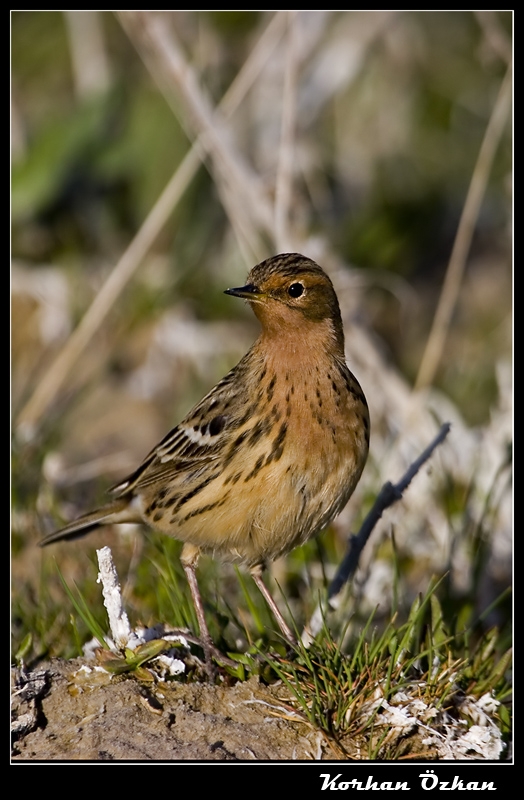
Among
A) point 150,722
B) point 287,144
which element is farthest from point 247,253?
point 150,722

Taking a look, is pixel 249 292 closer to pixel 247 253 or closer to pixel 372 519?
pixel 372 519

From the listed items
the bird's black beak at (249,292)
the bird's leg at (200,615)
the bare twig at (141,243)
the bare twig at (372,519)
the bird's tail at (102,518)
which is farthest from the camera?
the bare twig at (141,243)

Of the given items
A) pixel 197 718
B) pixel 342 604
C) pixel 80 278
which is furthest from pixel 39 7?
pixel 197 718

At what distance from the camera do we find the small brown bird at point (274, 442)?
5.46 m

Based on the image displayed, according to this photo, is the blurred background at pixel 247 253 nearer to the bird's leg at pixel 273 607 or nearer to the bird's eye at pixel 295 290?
the bird's leg at pixel 273 607

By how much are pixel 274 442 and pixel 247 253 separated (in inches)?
141

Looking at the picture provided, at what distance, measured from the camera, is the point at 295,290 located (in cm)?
575

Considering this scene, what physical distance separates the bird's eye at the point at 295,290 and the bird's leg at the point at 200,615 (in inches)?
59.8

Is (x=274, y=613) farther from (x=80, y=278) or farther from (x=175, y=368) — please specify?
(x=80, y=278)

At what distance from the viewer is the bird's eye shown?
5730mm

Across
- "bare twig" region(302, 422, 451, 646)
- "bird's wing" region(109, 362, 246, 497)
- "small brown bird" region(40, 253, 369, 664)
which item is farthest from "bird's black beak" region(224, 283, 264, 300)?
"bare twig" region(302, 422, 451, 646)

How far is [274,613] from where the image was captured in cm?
577

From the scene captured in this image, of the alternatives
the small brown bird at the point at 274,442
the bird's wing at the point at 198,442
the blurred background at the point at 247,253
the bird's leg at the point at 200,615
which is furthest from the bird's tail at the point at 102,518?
the bird's leg at the point at 200,615

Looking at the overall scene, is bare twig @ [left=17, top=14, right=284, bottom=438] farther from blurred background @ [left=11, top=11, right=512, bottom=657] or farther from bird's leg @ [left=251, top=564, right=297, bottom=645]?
bird's leg @ [left=251, top=564, right=297, bottom=645]
